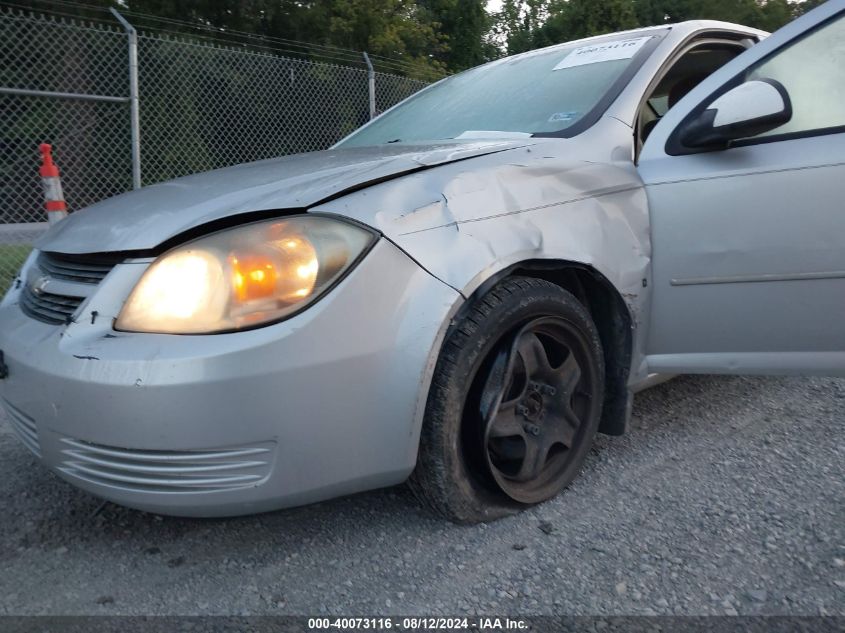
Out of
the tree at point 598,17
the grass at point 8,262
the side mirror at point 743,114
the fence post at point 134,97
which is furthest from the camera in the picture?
the tree at point 598,17

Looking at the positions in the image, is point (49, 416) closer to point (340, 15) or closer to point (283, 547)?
point (283, 547)

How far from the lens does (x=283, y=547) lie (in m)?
2.09

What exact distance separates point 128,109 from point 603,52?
474 centimetres

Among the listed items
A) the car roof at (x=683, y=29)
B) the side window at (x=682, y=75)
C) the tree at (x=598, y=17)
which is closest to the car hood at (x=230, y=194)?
the side window at (x=682, y=75)

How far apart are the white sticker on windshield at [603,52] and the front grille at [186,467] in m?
2.08

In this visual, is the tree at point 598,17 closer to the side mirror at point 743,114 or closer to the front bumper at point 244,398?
the side mirror at point 743,114

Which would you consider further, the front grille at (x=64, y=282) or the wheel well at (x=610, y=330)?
the wheel well at (x=610, y=330)

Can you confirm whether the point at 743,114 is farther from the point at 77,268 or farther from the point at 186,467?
the point at 77,268

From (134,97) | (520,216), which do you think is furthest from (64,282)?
(134,97)

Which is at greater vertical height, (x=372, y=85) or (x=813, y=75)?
(x=372, y=85)

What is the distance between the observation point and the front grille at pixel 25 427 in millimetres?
1972

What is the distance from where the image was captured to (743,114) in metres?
2.28

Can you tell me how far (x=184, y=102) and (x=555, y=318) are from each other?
236 inches

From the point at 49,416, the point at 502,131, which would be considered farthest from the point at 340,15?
the point at 49,416
